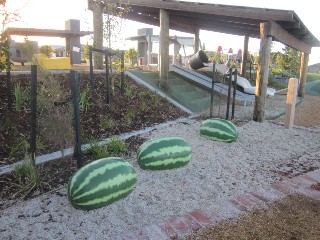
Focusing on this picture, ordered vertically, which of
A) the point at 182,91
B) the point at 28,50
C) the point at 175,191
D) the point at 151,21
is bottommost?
the point at 175,191

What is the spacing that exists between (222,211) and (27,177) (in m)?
2.56

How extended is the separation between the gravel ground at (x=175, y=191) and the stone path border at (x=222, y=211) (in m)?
0.11

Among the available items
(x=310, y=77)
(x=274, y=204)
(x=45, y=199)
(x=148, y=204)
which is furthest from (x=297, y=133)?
(x=310, y=77)

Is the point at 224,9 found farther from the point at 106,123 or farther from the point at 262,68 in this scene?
the point at 106,123

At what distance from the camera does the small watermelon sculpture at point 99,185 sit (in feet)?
9.11

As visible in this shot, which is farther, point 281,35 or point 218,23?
point 218,23

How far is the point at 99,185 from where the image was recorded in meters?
2.81

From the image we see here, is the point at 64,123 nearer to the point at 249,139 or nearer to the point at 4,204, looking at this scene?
the point at 4,204

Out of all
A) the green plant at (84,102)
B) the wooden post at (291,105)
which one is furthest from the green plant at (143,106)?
the wooden post at (291,105)

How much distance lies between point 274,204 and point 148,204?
1422 mm

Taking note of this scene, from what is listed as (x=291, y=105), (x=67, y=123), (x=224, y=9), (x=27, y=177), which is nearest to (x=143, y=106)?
(x=67, y=123)

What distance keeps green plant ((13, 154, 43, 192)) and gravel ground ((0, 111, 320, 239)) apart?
11.2 inches

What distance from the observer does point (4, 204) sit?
3.10 m

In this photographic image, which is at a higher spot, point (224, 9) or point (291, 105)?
point (224, 9)
